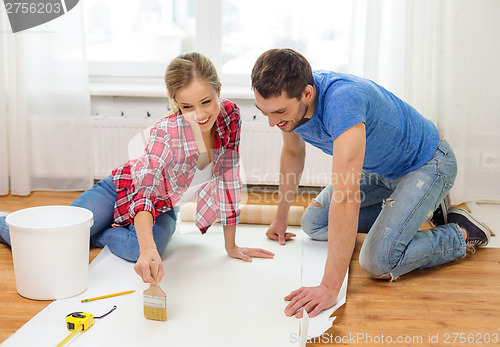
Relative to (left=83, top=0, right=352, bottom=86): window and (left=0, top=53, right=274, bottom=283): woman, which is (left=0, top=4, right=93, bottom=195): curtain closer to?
(left=83, top=0, right=352, bottom=86): window

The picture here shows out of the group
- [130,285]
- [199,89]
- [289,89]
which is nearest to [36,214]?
[130,285]

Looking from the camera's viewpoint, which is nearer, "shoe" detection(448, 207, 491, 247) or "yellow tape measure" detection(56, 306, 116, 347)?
"yellow tape measure" detection(56, 306, 116, 347)

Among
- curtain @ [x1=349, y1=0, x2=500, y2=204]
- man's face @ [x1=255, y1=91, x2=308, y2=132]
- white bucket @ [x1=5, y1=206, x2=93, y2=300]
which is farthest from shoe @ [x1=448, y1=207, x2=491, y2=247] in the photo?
white bucket @ [x1=5, y1=206, x2=93, y2=300]

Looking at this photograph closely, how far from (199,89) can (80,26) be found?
4.51 ft

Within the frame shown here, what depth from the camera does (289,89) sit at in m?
1.62

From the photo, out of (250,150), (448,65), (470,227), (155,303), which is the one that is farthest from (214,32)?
(155,303)

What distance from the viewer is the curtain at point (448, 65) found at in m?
2.69

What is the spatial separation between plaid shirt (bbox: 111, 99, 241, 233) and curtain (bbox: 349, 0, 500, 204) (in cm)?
110

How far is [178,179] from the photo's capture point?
1970 mm

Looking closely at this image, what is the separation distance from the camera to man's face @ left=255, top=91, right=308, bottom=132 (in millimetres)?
1620

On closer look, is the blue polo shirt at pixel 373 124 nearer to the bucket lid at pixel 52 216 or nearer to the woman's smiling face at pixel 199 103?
the woman's smiling face at pixel 199 103

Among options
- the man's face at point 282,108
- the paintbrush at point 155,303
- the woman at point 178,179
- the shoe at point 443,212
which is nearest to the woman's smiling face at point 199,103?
the woman at point 178,179

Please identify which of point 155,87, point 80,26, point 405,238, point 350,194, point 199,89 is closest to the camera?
point 350,194

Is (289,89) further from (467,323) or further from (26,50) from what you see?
(26,50)
